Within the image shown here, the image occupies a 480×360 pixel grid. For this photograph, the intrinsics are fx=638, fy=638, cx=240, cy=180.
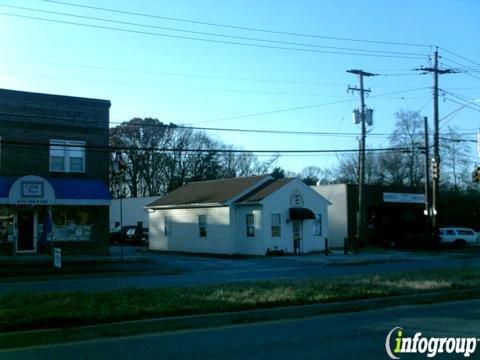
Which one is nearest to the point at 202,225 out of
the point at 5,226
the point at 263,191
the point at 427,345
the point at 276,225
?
the point at 263,191

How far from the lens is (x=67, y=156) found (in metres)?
33.6

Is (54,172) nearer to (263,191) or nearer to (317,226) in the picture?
(263,191)

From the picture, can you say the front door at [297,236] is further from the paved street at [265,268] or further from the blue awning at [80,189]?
the blue awning at [80,189]

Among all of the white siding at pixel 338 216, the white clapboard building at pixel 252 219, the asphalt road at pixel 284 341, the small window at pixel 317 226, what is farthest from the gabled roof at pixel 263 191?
the asphalt road at pixel 284 341

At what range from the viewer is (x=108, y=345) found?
29.2 ft

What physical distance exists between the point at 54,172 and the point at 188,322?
80.2 feet

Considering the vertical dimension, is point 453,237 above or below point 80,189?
below

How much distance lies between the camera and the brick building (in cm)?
3131

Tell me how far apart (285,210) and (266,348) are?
30.1 m

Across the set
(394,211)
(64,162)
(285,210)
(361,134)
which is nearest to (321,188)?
(394,211)

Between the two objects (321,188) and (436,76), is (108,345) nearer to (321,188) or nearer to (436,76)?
(436,76)

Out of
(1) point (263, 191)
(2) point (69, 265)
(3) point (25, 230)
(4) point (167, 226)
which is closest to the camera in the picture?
(2) point (69, 265)

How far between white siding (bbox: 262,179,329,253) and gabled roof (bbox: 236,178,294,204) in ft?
0.87

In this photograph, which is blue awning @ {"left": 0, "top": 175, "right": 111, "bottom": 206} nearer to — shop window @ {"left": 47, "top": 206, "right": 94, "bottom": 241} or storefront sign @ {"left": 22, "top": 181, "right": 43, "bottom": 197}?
storefront sign @ {"left": 22, "top": 181, "right": 43, "bottom": 197}
